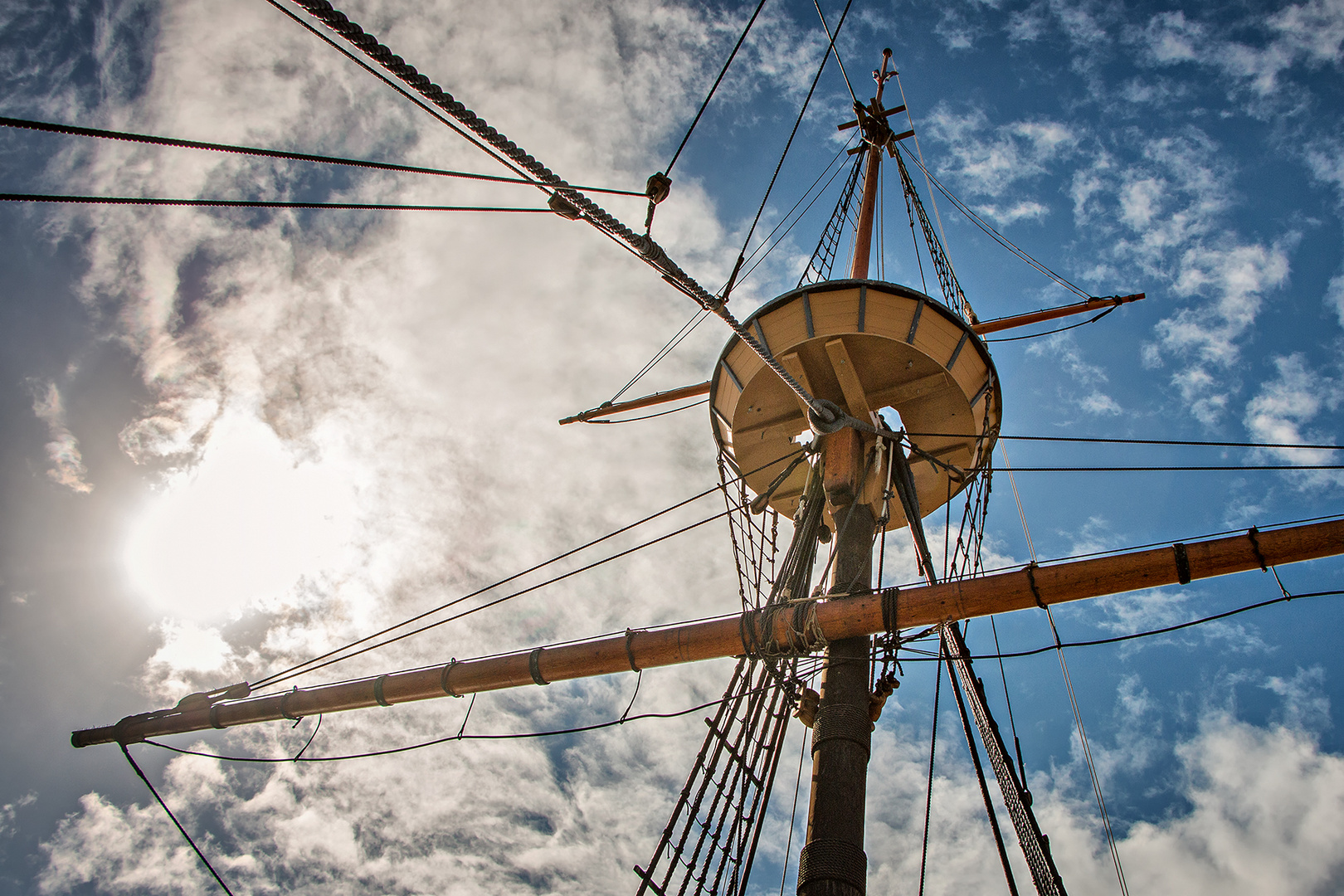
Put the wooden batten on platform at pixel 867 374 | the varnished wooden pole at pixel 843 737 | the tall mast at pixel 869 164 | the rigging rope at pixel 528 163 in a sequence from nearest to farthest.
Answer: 1. the rigging rope at pixel 528 163
2. the varnished wooden pole at pixel 843 737
3. the wooden batten on platform at pixel 867 374
4. the tall mast at pixel 869 164

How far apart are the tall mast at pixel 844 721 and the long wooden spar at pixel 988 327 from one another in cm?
572

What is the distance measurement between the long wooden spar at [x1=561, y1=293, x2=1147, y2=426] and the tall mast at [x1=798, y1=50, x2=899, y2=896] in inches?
225

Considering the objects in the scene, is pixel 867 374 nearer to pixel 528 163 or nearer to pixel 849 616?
pixel 849 616

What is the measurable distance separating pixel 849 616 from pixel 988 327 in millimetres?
10503

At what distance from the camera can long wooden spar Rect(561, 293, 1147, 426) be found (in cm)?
1553

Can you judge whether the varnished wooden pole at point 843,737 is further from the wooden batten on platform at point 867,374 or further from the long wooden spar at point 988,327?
the long wooden spar at point 988,327

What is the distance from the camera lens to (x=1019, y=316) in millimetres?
16344

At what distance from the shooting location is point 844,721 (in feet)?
24.0

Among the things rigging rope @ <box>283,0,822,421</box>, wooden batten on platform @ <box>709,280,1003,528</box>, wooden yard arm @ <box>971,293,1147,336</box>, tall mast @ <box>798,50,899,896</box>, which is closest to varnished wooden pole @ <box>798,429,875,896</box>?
tall mast @ <box>798,50,899,896</box>

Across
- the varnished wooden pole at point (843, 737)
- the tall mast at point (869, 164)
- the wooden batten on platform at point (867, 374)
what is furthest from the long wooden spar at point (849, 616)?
the tall mast at point (869, 164)

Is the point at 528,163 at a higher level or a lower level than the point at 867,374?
lower

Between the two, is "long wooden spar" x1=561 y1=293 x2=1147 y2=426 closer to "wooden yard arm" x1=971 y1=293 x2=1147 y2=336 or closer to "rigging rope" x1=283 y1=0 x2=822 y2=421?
"wooden yard arm" x1=971 y1=293 x2=1147 y2=336

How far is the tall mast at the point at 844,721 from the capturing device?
6223 millimetres

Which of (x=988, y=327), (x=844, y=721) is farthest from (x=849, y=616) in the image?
(x=988, y=327)
